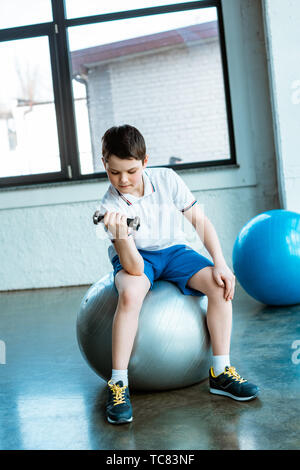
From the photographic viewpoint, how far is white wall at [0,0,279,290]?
4562 millimetres

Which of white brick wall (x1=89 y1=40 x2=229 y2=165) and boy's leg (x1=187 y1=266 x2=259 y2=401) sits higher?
white brick wall (x1=89 y1=40 x2=229 y2=165)

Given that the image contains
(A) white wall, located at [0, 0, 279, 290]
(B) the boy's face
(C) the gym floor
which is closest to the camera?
(C) the gym floor

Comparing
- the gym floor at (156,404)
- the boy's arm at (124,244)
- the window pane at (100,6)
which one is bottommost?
the gym floor at (156,404)

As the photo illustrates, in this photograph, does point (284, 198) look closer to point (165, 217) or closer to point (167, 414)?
point (165, 217)

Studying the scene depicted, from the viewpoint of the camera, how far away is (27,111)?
16.3ft

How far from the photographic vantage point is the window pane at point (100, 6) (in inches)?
185

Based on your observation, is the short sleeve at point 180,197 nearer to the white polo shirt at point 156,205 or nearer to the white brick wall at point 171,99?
the white polo shirt at point 156,205

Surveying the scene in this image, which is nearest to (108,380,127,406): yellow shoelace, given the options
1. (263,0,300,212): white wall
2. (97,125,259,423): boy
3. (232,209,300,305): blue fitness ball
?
(97,125,259,423): boy

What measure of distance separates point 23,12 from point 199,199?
236 centimetres

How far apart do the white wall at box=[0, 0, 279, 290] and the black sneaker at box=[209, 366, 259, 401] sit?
274 centimetres

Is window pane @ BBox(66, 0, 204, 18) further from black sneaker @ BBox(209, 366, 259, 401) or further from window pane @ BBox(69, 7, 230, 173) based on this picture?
black sneaker @ BBox(209, 366, 259, 401)

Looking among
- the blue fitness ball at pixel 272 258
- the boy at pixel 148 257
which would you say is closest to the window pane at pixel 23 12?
the blue fitness ball at pixel 272 258
